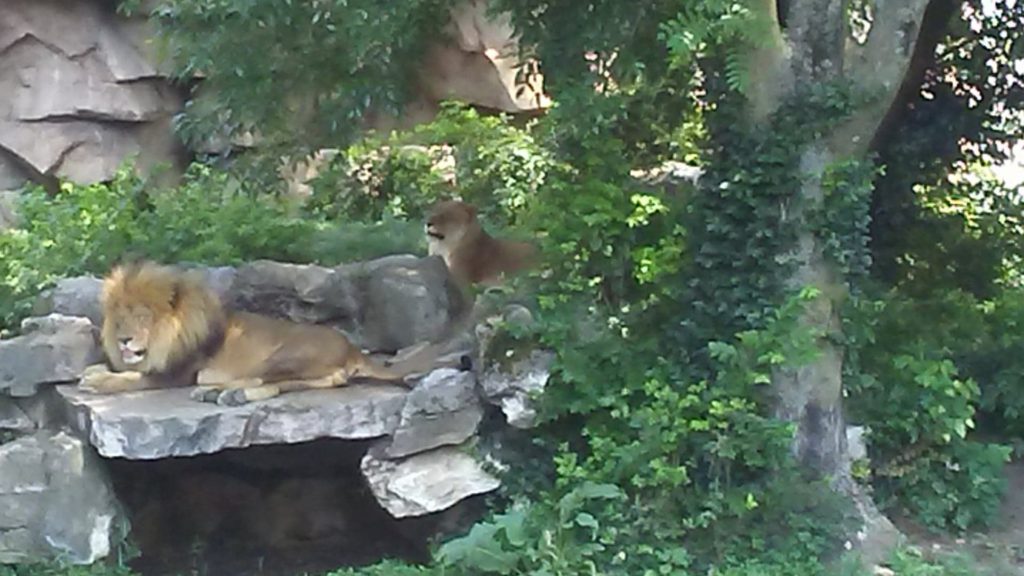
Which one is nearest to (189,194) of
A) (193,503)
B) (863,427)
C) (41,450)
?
(193,503)

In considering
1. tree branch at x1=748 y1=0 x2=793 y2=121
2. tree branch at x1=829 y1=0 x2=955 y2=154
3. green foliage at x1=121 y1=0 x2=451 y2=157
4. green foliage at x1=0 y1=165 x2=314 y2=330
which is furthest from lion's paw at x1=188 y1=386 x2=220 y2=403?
tree branch at x1=829 y1=0 x2=955 y2=154

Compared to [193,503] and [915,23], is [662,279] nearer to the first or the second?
[915,23]

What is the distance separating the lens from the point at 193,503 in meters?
6.85

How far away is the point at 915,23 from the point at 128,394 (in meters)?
3.67

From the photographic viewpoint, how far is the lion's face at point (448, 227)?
7906 mm

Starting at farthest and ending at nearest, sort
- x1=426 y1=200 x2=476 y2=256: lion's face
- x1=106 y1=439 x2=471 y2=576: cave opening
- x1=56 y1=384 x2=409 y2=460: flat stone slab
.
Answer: x1=426 y1=200 x2=476 y2=256: lion's face
x1=106 y1=439 x2=471 y2=576: cave opening
x1=56 y1=384 x2=409 y2=460: flat stone slab

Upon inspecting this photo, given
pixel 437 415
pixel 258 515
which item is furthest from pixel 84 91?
pixel 437 415

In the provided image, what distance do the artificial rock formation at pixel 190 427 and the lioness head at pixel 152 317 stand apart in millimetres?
183

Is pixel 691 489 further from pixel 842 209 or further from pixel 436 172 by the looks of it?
pixel 436 172

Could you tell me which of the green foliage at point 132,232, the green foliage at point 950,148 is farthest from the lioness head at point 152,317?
the green foliage at point 950,148

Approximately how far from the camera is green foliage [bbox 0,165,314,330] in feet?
25.5

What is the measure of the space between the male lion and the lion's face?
5.87 ft

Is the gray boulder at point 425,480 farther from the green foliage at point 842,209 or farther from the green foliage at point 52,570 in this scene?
the green foliage at point 842,209

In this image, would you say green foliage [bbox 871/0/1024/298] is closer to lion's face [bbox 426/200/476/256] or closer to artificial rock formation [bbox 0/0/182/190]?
lion's face [bbox 426/200/476/256]
